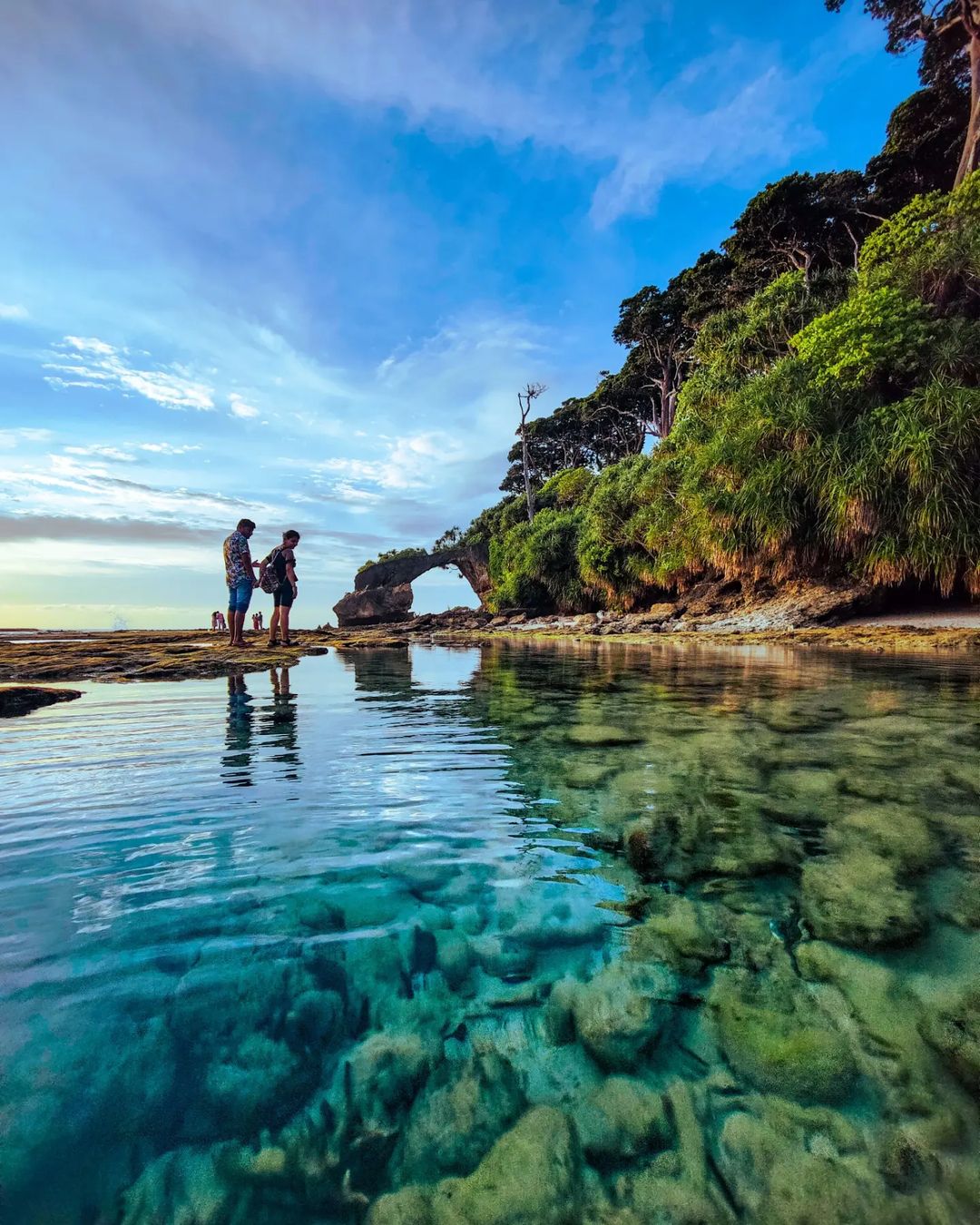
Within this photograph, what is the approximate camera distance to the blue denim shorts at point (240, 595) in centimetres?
909

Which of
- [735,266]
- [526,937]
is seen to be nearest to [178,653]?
[526,937]

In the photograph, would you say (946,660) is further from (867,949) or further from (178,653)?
(178,653)

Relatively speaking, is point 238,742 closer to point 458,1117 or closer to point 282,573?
point 458,1117

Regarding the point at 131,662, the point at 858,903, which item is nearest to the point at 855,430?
the point at 858,903

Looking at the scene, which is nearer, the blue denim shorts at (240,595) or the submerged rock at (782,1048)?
the submerged rock at (782,1048)

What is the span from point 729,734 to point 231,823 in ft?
8.58

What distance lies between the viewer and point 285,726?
12.7 ft

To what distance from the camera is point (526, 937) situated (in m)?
1.41

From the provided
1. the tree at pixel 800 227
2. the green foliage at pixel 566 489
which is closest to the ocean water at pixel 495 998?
the tree at pixel 800 227

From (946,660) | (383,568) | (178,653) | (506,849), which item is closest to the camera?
(506,849)

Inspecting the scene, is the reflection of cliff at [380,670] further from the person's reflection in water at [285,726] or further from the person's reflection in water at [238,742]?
the person's reflection in water at [238,742]

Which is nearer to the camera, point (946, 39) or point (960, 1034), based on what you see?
point (960, 1034)

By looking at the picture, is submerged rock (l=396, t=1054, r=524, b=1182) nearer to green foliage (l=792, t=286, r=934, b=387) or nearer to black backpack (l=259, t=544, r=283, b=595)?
black backpack (l=259, t=544, r=283, b=595)

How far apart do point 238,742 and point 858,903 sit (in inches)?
121
